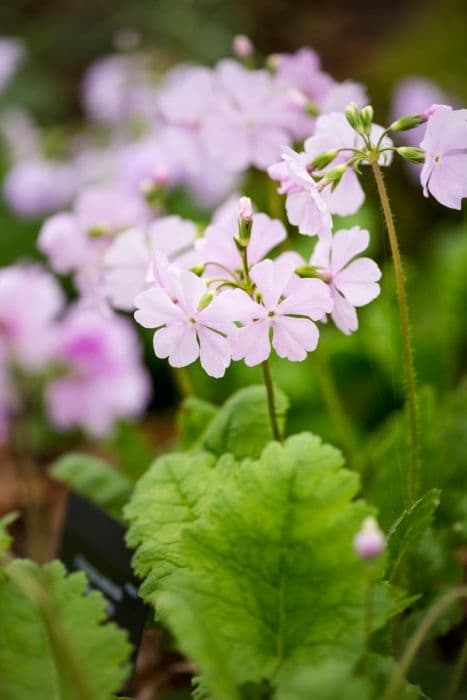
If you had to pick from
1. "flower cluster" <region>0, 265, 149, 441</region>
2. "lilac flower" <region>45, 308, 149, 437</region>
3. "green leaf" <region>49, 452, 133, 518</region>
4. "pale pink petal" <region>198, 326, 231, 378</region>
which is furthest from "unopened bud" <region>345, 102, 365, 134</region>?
"lilac flower" <region>45, 308, 149, 437</region>

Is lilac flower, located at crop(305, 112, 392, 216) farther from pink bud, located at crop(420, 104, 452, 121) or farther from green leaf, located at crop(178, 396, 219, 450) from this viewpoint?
green leaf, located at crop(178, 396, 219, 450)

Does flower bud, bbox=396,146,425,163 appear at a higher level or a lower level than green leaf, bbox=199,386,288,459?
higher

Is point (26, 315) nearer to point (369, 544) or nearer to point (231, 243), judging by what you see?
point (231, 243)

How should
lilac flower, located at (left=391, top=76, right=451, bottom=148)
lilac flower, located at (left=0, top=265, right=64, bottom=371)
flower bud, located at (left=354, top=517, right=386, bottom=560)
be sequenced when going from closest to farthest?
flower bud, located at (left=354, top=517, right=386, bottom=560)
lilac flower, located at (left=0, top=265, right=64, bottom=371)
lilac flower, located at (left=391, top=76, right=451, bottom=148)

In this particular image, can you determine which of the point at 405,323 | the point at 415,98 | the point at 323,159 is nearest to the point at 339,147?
the point at 323,159

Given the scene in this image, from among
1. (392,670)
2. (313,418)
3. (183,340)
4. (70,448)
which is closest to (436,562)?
(392,670)
